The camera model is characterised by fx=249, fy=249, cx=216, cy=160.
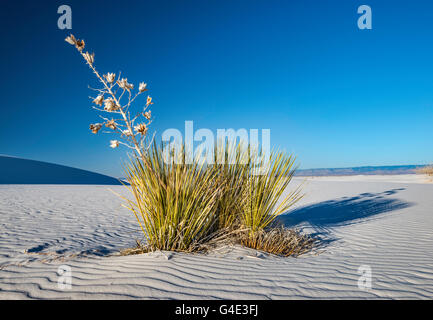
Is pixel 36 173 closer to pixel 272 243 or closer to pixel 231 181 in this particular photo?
pixel 231 181

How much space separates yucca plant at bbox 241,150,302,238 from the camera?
11.0 ft

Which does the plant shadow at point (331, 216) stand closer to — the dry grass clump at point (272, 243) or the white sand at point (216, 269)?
the white sand at point (216, 269)

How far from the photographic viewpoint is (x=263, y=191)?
348 centimetres

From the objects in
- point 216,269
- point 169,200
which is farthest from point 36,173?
point 216,269

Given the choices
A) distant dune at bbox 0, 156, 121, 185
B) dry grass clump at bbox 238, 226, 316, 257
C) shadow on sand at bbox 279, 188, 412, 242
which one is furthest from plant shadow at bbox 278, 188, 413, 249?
distant dune at bbox 0, 156, 121, 185

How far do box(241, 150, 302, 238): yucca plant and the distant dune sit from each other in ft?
68.3

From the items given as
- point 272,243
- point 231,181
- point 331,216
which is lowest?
point 331,216

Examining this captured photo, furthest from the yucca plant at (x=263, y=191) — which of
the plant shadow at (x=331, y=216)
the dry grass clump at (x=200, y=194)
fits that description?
the plant shadow at (x=331, y=216)

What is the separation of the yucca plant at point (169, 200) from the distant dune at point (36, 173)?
20.4 meters

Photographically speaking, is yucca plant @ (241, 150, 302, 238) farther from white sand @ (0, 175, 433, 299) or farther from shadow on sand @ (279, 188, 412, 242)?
shadow on sand @ (279, 188, 412, 242)

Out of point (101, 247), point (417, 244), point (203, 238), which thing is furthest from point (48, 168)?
point (417, 244)

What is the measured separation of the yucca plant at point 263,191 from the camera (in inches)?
132

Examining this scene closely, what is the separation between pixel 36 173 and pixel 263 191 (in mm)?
24670
